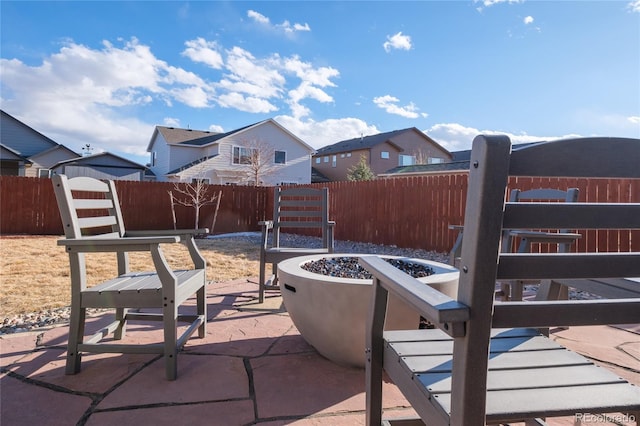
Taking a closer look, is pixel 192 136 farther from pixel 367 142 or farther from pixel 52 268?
pixel 52 268

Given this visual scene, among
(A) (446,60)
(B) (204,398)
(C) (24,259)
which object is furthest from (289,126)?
(B) (204,398)

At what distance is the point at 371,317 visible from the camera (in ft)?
3.91

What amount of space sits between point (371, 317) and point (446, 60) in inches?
383

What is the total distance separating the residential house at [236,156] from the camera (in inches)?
800

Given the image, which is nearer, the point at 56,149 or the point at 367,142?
Answer: the point at 56,149

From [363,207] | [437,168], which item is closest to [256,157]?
[437,168]

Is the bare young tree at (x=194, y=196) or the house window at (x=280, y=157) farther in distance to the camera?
the house window at (x=280, y=157)

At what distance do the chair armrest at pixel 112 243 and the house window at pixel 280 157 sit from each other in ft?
67.1

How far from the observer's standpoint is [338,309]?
1.71 meters

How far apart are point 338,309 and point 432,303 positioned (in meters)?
1.05

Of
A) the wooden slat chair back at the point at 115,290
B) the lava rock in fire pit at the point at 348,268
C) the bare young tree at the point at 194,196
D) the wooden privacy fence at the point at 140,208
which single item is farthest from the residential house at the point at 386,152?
the wooden slat chair back at the point at 115,290

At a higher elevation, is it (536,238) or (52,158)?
(52,158)

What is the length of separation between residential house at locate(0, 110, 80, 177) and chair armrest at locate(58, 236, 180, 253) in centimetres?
2342

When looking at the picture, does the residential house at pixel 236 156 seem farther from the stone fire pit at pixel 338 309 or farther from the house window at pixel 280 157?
the stone fire pit at pixel 338 309
